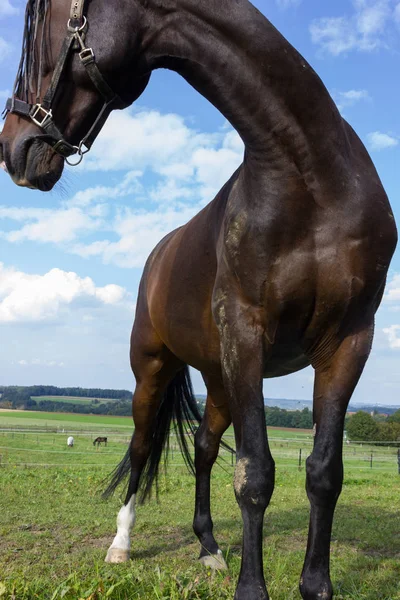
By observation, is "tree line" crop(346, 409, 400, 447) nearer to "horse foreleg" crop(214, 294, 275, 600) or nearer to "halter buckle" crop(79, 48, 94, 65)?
"horse foreleg" crop(214, 294, 275, 600)

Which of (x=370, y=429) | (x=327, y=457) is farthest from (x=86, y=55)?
(x=370, y=429)

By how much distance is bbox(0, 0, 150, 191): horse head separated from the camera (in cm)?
268

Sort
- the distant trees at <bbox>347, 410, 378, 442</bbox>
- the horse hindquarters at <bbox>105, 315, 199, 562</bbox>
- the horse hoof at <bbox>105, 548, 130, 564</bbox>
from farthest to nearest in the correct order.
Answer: the distant trees at <bbox>347, 410, 378, 442</bbox>
the horse hindquarters at <bbox>105, 315, 199, 562</bbox>
the horse hoof at <bbox>105, 548, 130, 564</bbox>

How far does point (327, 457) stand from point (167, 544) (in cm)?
308

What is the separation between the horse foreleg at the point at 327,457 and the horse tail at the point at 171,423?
9.95 ft

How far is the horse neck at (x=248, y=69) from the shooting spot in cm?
279

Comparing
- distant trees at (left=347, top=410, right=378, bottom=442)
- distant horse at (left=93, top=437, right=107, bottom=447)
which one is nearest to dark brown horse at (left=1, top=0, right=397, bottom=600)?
distant horse at (left=93, top=437, right=107, bottom=447)

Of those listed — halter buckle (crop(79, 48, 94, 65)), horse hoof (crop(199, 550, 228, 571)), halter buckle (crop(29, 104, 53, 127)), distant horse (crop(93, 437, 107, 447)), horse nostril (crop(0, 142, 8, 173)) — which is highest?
halter buckle (crop(79, 48, 94, 65))

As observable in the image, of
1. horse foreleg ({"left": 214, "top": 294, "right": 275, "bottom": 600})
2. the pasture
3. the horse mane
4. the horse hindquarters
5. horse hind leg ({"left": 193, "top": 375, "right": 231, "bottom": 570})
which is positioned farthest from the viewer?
the horse hindquarters

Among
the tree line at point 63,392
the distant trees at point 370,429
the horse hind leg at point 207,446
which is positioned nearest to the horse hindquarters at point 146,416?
the horse hind leg at point 207,446

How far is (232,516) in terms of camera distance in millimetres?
6930

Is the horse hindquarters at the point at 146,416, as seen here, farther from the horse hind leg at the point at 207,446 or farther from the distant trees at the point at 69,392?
the distant trees at the point at 69,392

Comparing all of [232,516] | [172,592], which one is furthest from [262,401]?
[232,516]

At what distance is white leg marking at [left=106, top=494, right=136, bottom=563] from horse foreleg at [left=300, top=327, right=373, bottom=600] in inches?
93.3
